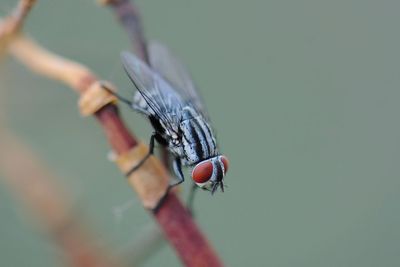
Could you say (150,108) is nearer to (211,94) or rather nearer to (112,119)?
(112,119)

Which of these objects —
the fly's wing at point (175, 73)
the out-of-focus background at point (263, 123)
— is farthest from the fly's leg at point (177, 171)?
the out-of-focus background at point (263, 123)

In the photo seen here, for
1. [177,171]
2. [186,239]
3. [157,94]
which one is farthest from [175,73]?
[186,239]

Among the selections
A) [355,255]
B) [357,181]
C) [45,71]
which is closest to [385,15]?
[357,181]

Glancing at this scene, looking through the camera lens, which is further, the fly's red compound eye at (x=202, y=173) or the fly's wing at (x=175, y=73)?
the fly's wing at (x=175, y=73)

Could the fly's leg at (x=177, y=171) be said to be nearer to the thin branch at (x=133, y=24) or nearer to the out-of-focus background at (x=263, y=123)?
the thin branch at (x=133, y=24)

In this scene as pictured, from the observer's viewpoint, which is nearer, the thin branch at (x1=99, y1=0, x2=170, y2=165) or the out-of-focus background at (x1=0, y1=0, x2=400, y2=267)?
the thin branch at (x1=99, y1=0, x2=170, y2=165)

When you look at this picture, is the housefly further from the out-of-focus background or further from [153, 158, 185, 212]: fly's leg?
the out-of-focus background

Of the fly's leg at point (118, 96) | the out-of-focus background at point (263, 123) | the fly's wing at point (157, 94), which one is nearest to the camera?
the fly's leg at point (118, 96)

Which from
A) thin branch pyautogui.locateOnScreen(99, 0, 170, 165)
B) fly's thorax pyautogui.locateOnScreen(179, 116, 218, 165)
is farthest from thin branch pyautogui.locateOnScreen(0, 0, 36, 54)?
fly's thorax pyautogui.locateOnScreen(179, 116, 218, 165)

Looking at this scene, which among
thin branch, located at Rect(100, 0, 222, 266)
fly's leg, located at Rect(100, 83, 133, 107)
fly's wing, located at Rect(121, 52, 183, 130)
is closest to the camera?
thin branch, located at Rect(100, 0, 222, 266)
